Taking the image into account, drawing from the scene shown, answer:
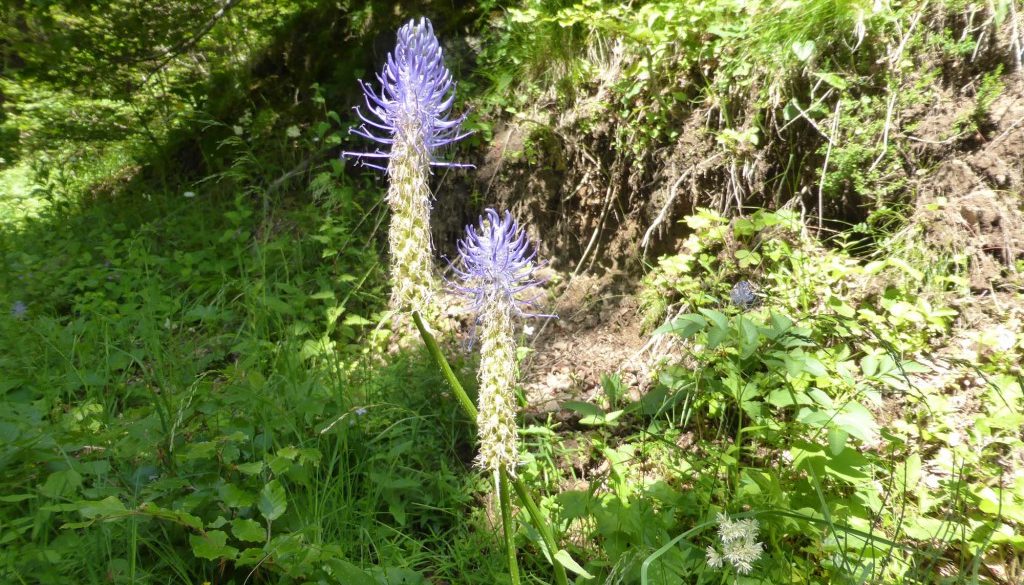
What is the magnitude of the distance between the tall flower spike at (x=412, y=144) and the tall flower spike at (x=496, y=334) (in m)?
0.11

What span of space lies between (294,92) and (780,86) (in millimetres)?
4328

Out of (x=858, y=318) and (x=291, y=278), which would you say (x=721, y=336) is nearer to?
(x=858, y=318)

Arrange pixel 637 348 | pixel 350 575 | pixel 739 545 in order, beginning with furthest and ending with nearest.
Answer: pixel 637 348 → pixel 350 575 → pixel 739 545

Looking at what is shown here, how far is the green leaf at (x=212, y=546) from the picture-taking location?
1.63m

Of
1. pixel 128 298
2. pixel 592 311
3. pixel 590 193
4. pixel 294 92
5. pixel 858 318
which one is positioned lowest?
pixel 128 298

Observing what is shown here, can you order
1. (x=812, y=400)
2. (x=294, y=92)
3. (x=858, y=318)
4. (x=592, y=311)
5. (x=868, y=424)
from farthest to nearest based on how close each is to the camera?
(x=294, y=92) → (x=592, y=311) → (x=858, y=318) → (x=812, y=400) → (x=868, y=424)

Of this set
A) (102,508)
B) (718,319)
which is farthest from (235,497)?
(718,319)

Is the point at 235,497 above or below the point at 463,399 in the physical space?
below

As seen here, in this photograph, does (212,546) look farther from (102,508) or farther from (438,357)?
(438,357)

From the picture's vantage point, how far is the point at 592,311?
336 centimetres

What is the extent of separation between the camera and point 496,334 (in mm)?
1246

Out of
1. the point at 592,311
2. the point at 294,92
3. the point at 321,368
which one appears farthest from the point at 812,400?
the point at 294,92

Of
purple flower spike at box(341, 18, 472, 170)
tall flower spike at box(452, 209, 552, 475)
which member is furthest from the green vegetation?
purple flower spike at box(341, 18, 472, 170)

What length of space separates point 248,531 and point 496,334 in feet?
3.42
